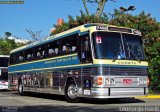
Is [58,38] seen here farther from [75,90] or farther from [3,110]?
[3,110]

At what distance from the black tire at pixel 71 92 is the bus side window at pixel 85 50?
1425mm

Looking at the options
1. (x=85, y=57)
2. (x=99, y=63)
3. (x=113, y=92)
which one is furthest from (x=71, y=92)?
(x=99, y=63)

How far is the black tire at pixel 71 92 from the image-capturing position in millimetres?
17047

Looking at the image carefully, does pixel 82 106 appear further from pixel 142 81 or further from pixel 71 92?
pixel 142 81

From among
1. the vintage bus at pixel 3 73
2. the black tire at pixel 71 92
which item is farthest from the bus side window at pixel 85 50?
the vintage bus at pixel 3 73

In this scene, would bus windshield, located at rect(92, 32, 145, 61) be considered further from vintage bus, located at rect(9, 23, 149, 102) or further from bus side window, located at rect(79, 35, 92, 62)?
bus side window, located at rect(79, 35, 92, 62)

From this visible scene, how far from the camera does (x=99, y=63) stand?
15562 millimetres

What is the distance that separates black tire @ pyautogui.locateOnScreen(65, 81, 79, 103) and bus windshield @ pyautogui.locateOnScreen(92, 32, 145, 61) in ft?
7.54

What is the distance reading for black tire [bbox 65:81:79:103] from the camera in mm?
17047

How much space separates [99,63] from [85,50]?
1035 millimetres

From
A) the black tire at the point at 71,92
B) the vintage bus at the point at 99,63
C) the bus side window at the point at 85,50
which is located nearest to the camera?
the vintage bus at the point at 99,63

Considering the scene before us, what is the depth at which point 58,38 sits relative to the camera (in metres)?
19.1

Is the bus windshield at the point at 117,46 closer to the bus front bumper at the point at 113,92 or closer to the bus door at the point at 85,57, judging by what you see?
the bus door at the point at 85,57

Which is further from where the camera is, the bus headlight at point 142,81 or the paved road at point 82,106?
the bus headlight at point 142,81
